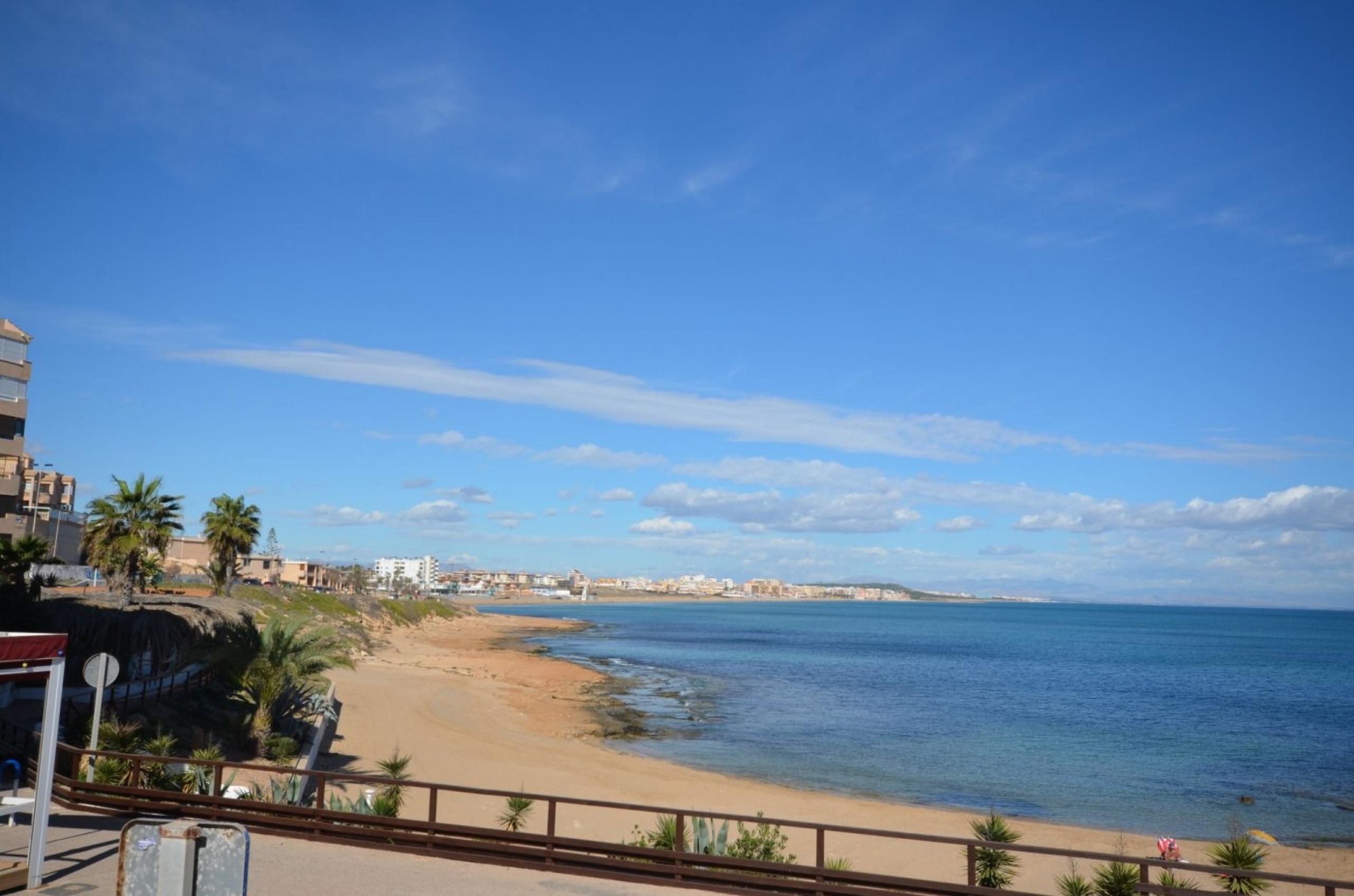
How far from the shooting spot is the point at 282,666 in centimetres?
2528

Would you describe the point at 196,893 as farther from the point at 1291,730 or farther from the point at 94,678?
the point at 1291,730

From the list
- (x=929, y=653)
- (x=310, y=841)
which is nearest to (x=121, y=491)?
(x=310, y=841)

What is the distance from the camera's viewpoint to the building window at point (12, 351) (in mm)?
45781

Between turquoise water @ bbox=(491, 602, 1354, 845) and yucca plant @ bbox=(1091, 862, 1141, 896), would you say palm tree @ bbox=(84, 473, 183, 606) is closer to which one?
turquoise water @ bbox=(491, 602, 1354, 845)

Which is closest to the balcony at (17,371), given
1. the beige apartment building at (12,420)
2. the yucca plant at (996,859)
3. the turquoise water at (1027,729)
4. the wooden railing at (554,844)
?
the beige apartment building at (12,420)

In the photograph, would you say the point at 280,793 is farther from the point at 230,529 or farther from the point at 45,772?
the point at 230,529

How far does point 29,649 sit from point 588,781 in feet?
70.9

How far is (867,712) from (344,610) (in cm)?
5848

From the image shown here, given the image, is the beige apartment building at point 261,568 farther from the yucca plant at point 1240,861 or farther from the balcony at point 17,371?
the yucca plant at point 1240,861

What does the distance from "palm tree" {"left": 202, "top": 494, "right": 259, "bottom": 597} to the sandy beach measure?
46.7 ft

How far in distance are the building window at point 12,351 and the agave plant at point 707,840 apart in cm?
4436

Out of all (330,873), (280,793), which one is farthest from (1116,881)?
(280,793)

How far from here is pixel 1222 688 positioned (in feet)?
256

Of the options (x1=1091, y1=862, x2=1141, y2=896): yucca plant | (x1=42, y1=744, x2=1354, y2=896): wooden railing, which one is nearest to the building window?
(x1=42, y1=744, x2=1354, y2=896): wooden railing
